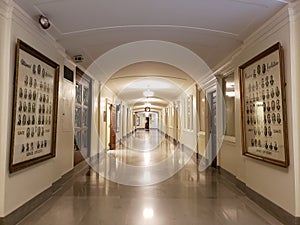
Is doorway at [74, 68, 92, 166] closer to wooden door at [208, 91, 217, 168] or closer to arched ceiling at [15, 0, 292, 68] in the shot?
arched ceiling at [15, 0, 292, 68]

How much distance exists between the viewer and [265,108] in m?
3.64

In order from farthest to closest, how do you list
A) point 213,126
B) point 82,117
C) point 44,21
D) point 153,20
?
point 213,126 → point 82,117 → point 153,20 → point 44,21

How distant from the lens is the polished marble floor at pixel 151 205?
3.20 m

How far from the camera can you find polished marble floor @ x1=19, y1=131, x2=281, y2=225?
3.20 meters

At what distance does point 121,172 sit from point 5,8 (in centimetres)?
452

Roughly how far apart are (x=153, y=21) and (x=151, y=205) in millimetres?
2856

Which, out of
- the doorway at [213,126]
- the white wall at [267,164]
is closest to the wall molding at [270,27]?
the white wall at [267,164]

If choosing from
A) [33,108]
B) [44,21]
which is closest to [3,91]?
[33,108]

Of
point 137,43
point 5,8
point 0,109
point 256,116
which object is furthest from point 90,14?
point 256,116

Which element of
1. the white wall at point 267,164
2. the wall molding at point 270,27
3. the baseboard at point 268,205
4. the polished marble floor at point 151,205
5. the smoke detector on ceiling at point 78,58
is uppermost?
the smoke detector on ceiling at point 78,58

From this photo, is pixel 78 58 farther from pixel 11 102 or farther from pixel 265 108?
pixel 265 108

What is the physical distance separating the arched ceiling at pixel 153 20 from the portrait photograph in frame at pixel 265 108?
59 cm

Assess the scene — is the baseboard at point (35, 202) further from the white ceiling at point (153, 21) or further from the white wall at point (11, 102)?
the white ceiling at point (153, 21)

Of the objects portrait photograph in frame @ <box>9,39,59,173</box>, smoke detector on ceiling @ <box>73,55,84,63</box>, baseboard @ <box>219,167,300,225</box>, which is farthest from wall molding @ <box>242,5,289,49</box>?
smoke detector on ceiling @ <box>73,55,84,63</box>
